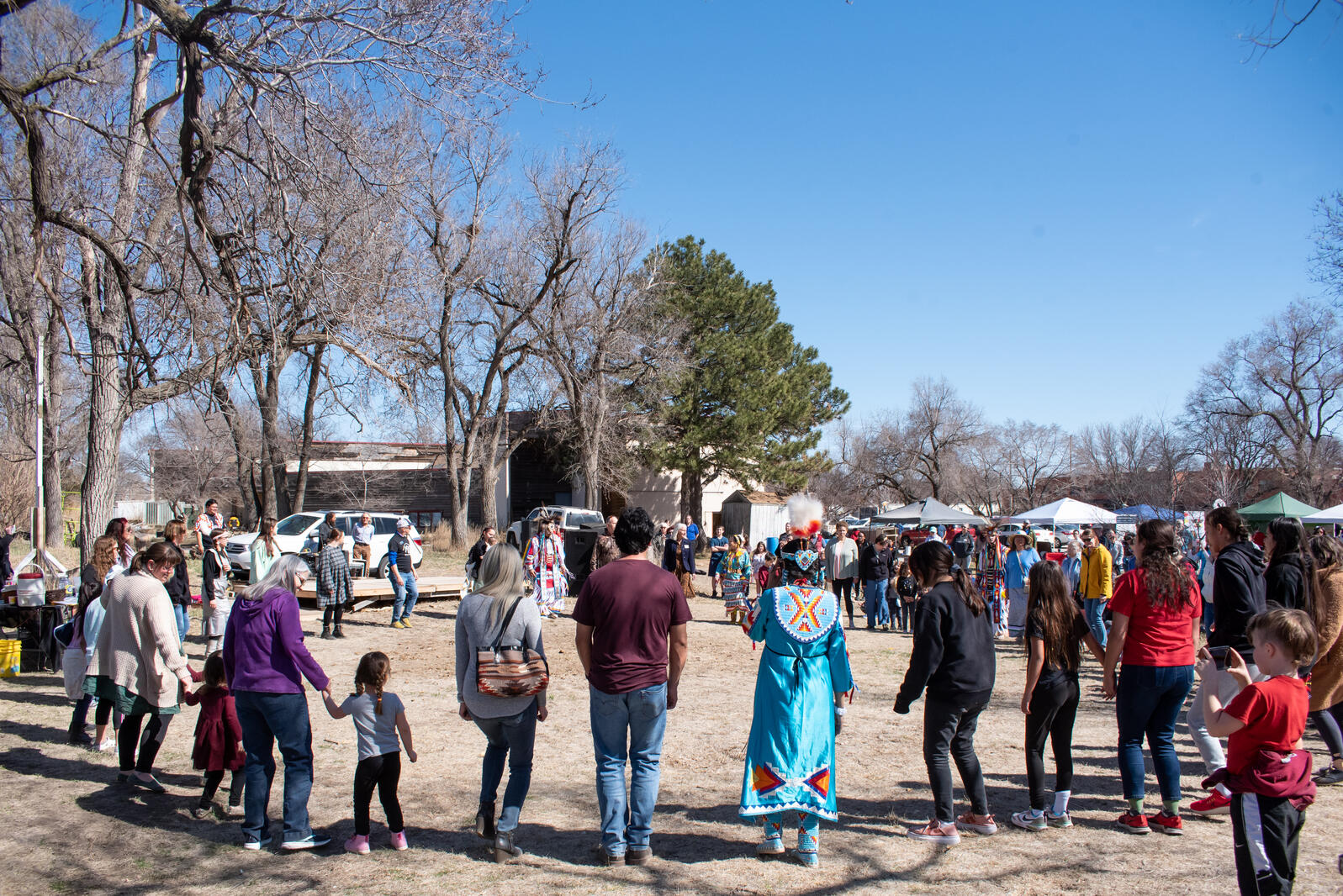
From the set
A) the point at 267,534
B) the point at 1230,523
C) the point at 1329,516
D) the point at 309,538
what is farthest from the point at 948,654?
the point at 1329,516

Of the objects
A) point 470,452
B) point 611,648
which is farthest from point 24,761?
point 470,452

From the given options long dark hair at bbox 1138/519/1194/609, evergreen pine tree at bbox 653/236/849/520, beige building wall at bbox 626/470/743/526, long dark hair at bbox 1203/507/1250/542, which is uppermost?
evergreen pine tree at bbox 653/236/849/520

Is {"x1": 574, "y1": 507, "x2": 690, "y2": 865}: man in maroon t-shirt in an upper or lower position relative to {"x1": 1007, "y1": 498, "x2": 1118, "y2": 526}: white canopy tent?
lower

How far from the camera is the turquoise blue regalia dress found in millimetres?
4270

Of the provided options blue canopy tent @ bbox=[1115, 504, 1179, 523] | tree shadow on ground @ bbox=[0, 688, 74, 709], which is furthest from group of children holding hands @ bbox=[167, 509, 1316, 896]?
blue canopy tent @ bbox=[1115, 504, 1179, 523]

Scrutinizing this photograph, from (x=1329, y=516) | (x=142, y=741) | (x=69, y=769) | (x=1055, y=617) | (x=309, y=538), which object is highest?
(x=1329, y=516)

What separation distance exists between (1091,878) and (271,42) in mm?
6847

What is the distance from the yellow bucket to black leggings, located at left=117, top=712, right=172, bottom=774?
15.1 feet

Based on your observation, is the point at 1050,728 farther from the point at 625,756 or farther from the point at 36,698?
the point at 36,698

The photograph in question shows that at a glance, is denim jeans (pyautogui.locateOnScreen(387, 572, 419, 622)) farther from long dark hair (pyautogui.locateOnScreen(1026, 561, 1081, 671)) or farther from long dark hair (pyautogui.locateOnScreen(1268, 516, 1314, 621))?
long dark hair (pyautogui.locateOnScreen(1268, 516, 1314, 621))

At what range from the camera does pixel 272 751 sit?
437 cm

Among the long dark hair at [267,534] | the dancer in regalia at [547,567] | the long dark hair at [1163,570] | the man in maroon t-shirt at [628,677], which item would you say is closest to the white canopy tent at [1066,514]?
the dancer in regalia at [547,567]

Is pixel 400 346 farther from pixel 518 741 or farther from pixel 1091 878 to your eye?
pixel 1091 878

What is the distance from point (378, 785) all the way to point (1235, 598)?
4858 mm
